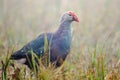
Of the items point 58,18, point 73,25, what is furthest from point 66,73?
point 58,18

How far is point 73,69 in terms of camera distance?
6.38 metres

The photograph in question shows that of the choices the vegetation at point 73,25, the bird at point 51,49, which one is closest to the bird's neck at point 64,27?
the bird at point 51,49

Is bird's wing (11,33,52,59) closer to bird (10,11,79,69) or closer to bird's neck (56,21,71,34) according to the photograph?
bird (10,11,79,69)

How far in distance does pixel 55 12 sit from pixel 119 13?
124 cm

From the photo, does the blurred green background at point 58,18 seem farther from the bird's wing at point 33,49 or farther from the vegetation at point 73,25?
the bird's wing at point 33,49

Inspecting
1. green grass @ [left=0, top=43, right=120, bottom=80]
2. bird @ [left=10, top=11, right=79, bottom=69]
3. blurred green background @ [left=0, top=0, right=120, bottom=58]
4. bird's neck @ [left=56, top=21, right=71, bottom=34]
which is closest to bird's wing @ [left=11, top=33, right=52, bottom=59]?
bird @ [left=10, top=11, right=79, bottom=69]

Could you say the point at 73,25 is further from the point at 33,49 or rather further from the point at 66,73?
the point at 66,73

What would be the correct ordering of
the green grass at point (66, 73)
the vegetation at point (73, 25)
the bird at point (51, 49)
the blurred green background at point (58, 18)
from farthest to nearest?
the blurred green background at point (58, 18)
the vegetation at point (73, 25)
the bird at point (51, 49)
the green grass at point (66, 73)

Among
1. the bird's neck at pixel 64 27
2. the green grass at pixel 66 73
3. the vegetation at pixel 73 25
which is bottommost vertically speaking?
the vegetation at pixel 73 25

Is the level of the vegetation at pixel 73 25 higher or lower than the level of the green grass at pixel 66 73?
lower

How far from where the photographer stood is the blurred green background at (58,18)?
31.3 feet

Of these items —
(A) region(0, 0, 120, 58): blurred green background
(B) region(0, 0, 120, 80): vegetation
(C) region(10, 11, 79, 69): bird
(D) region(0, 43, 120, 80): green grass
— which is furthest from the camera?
(A) region(0, 0, 120, 58): blurred green background

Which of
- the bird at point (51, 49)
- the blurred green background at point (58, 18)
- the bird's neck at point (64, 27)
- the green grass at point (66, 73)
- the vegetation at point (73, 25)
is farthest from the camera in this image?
the blurred green background at point (58, 18)

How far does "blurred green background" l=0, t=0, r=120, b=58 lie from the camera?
9531mm
